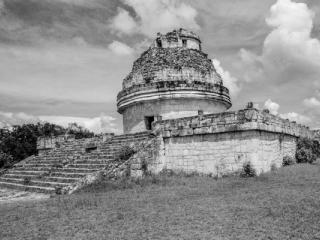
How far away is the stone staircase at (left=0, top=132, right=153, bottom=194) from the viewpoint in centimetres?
1084

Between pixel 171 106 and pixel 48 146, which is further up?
pixel 171 106

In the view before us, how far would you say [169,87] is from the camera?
609 inches

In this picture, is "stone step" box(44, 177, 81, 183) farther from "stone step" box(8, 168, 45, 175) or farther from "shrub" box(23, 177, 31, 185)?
"stone step" box(8, 168, 45, 175)

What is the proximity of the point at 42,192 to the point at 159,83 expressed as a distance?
7.66 m

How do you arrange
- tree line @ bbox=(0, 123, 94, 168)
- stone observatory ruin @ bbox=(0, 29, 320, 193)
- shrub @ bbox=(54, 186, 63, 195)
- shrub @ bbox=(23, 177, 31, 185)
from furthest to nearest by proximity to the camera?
tree line @ bbox=(0, 123, 94, 168), shrub @ bbox=(23, 177, 31, 185), stone observatory ruin @ bbox=(0, 29, 320, 193), shrub @ bbox=(54, 186, 63, 195)

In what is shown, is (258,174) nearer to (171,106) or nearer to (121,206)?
(121,206)

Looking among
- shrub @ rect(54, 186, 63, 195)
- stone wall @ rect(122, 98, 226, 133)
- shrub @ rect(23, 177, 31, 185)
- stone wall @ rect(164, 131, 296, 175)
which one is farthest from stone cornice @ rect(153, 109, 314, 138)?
shrub @ rect(23, 177, 31, 185)

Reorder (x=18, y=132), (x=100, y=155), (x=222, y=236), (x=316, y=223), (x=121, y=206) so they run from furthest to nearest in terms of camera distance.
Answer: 1. (x=18, y=132)
2. (x=100, y=155)
3. (x=121, y=206)
4. (x=316, y=223)
5. (x=222, y=236)

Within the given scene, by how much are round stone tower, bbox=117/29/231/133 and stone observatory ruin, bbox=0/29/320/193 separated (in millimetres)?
49

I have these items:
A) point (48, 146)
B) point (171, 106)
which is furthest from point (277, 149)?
point (48, 146)

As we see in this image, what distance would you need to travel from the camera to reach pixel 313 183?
854 cm

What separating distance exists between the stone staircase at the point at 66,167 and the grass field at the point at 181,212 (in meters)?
1.69

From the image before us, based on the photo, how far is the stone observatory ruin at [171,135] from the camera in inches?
409

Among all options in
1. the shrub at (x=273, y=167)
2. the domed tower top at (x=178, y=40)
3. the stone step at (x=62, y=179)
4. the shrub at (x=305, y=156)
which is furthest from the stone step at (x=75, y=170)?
the shrub at (x=305, y=156)
